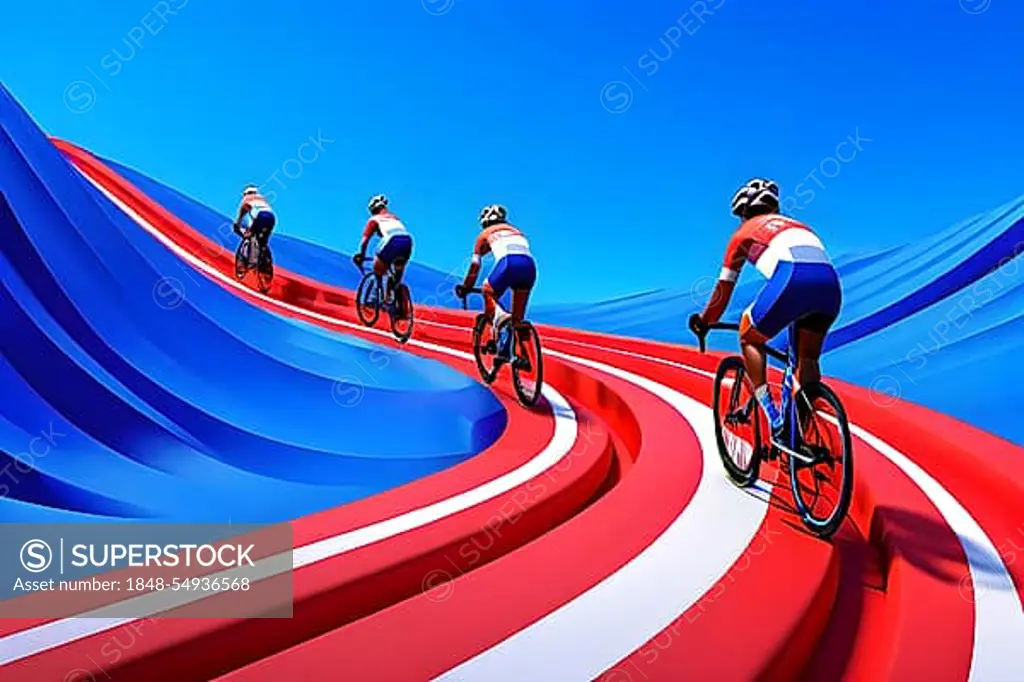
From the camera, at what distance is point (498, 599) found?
3.04 m

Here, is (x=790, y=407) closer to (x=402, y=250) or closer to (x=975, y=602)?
(x=975, y=602)

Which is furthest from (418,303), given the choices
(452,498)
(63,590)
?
(63,590)

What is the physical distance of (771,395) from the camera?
4391 millimetres

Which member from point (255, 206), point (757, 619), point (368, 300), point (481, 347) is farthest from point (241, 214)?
point (757, 619)

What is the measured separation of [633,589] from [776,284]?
194cm

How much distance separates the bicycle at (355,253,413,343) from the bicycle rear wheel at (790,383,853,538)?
767 centimetres

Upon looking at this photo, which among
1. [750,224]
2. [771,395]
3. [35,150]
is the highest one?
[35,150]

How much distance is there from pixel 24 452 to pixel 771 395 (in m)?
6.02

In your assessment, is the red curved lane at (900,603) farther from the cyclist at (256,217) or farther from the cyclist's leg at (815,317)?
the cyclist at (256,217)

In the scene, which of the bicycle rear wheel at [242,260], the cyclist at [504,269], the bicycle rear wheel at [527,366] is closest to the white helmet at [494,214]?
the cyclist at [504,269]

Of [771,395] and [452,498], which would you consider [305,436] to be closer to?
[452,498]

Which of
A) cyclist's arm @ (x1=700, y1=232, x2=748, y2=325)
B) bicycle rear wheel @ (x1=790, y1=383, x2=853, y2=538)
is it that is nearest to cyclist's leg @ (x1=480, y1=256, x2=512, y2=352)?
cyclist's arm @ (x1=700, y1=232, x2=748, y2=325)

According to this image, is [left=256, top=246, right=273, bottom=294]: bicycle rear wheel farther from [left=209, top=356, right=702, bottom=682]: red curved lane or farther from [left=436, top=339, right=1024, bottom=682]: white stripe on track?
[left=436, top=339, right=1024, bottom=682]: white stripe on track

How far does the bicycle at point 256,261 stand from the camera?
601 inches
